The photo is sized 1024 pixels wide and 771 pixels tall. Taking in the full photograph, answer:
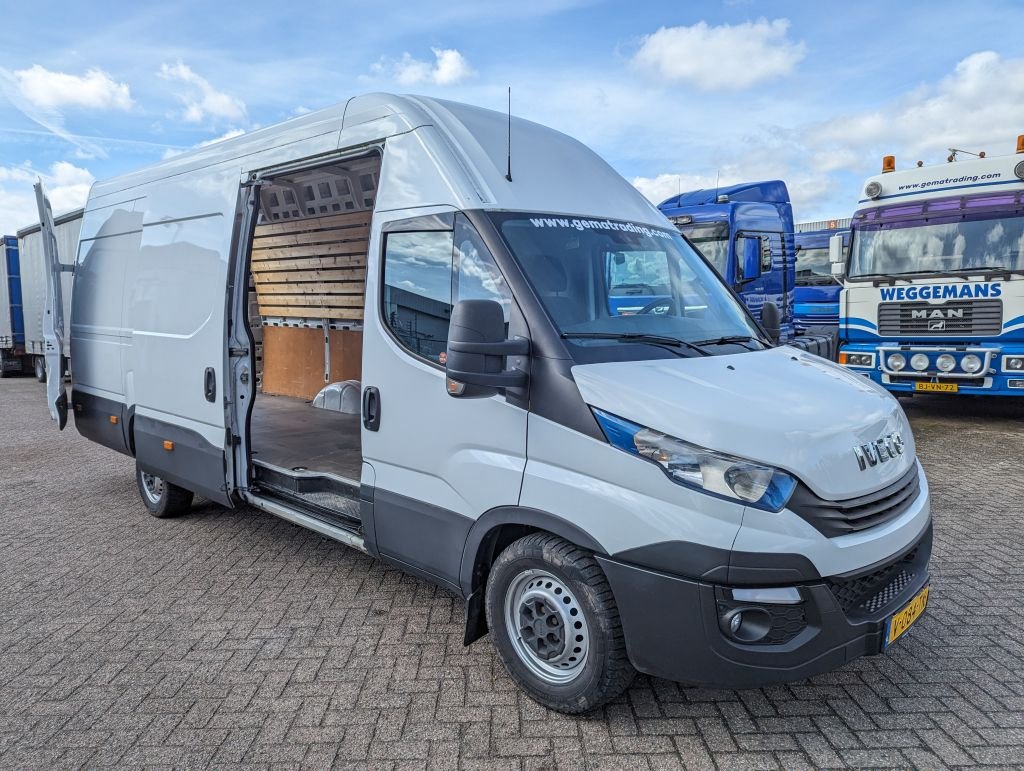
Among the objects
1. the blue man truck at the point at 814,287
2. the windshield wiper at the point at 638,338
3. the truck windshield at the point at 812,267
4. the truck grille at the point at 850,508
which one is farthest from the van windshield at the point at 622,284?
the truck windshield at the point at 812,267

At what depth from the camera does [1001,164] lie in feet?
28.4

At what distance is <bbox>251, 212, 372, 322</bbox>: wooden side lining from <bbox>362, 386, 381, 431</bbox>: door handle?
3983 millimetres

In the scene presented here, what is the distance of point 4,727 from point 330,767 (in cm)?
147

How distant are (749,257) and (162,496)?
8.77 meters

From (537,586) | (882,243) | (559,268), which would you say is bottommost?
(537,586)

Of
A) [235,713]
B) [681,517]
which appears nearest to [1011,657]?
[681,517]

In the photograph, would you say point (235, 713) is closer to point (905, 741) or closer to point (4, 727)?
point (4, 727)

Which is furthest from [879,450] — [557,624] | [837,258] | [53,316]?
[837,258]

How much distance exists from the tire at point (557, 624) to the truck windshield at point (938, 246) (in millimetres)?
8110

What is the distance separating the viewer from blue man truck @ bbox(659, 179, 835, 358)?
434 inches

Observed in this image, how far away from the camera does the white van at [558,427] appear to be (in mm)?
2590

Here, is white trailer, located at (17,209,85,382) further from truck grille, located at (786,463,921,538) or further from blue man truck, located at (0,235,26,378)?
truck grille, located at (786,463,921,538)

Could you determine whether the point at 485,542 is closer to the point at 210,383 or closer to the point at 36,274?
the point at 210,383

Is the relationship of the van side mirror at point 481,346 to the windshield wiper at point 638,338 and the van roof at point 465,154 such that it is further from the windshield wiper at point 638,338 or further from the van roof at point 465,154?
the van roof at point 465,154
